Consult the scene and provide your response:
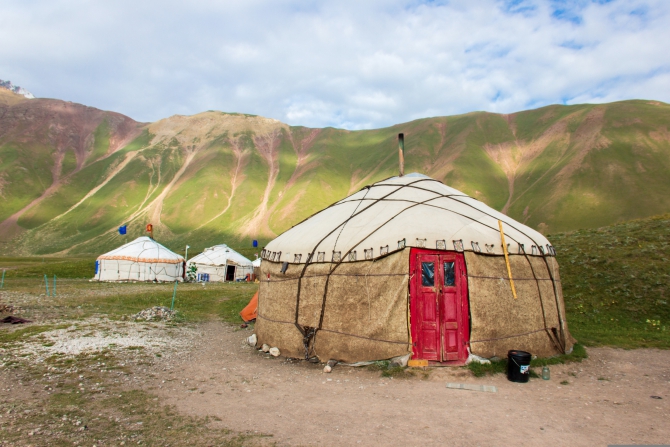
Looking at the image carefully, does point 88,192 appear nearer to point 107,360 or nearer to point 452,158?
point 452,158

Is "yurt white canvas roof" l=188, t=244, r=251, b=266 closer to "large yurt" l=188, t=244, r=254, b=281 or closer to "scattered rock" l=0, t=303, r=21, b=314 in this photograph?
"large yurt" l=188, t=244, r=254, b=281

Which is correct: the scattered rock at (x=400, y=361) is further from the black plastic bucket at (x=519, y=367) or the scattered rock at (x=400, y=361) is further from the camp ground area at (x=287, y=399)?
the black plastic bucket at (x=519, y=367)

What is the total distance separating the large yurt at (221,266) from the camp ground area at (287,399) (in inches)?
742

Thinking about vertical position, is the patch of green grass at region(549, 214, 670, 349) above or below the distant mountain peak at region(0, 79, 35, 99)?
below

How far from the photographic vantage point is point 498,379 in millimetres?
5949

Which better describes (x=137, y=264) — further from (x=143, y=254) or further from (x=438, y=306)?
(x=438, y=306)

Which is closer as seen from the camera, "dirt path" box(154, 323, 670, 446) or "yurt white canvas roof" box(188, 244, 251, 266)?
"dirt path" box(154, 323, 670, 446)

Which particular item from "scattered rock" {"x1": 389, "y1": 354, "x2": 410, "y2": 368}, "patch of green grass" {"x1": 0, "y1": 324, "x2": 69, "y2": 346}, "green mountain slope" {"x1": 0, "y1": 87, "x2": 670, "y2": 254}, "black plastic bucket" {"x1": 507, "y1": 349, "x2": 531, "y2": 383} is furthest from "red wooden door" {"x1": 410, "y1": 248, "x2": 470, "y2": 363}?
"green mountain slope" {"x1": 0, "y1": 87, "x2": 670, "y2": 254}

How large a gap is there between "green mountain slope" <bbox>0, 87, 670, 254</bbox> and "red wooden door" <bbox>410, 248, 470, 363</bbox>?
47648mm

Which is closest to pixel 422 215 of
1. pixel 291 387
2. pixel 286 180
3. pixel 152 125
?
pixel 291 387

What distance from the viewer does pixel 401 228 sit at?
6.73 meters

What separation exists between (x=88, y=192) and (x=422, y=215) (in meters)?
93.4

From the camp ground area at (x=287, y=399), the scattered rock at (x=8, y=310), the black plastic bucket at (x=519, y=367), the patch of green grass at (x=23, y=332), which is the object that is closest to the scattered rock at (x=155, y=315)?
the patch of green grass at (x=23, y=332)

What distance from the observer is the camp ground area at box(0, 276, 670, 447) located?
159 inches
